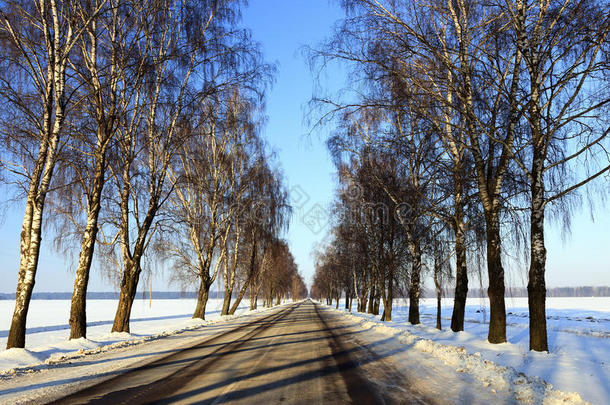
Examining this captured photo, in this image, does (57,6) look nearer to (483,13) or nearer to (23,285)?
(23,285)

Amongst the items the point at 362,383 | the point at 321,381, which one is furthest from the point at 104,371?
the point at 362,383

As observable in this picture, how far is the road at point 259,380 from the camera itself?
14.8ft

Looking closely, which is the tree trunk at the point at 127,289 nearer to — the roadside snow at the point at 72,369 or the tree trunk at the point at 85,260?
the tree trunk at the point at 85,260

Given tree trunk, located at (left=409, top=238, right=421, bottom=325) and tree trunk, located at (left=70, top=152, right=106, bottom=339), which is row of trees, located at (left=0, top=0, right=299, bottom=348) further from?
tree trunk, located at (left=409, top=238, right=421, bottom=325)

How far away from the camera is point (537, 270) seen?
7.82 metres

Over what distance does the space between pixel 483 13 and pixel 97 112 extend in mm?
11308

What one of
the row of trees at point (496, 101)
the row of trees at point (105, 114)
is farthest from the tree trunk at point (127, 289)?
the row of trees at point (496, 101)

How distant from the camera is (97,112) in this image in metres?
10.9

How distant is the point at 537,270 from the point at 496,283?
53.7 inches

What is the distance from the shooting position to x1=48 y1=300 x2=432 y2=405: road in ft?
14.8

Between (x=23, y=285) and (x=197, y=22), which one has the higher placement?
(x=197, y=22)

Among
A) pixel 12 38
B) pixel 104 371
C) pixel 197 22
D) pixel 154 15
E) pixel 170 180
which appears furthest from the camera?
pixel 170 180

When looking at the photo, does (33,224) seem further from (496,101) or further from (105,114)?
(496,101)

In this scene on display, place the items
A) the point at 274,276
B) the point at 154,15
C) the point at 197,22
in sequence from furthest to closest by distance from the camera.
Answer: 1. the point at 274,276
2. the point at 197,22
3. the point at 154,15
